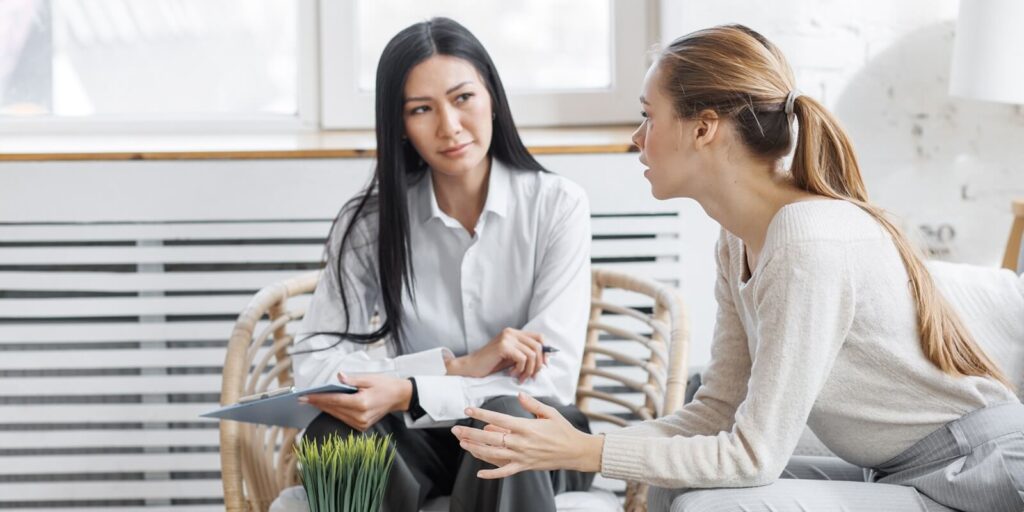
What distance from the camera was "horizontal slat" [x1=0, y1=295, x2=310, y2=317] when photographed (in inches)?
89.7

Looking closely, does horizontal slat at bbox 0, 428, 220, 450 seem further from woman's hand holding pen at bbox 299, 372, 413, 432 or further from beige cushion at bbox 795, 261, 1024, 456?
beige cushion at bbox 795, 261, 1024, 456

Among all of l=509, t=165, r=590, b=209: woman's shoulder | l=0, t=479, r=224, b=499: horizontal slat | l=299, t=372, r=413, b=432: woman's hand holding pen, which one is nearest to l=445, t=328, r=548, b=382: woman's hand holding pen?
l=299, t=372, r=413, b=432: woman's hand holding pen

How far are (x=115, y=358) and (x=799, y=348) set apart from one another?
1.60m

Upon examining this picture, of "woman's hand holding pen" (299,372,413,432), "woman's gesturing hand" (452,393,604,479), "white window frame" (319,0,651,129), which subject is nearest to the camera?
"woman's gesturing hand" (452,393,604,479)

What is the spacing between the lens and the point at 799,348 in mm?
1179

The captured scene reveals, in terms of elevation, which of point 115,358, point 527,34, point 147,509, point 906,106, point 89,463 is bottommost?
point 147,509

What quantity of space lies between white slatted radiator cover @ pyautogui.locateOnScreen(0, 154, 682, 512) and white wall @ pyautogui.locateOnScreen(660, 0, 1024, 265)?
44 centimetres

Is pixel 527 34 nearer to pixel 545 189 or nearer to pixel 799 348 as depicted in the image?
pixel 545 189

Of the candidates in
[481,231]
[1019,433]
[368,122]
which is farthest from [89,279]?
[1019,433]

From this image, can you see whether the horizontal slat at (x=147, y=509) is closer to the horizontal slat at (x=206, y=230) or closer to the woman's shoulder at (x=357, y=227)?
the horizontal slat at (x=206, y=230)

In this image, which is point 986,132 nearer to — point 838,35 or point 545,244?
point 838,35

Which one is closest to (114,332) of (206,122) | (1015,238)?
(206,122)

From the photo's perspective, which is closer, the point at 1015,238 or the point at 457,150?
the point at 457,150

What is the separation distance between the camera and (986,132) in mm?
2344
